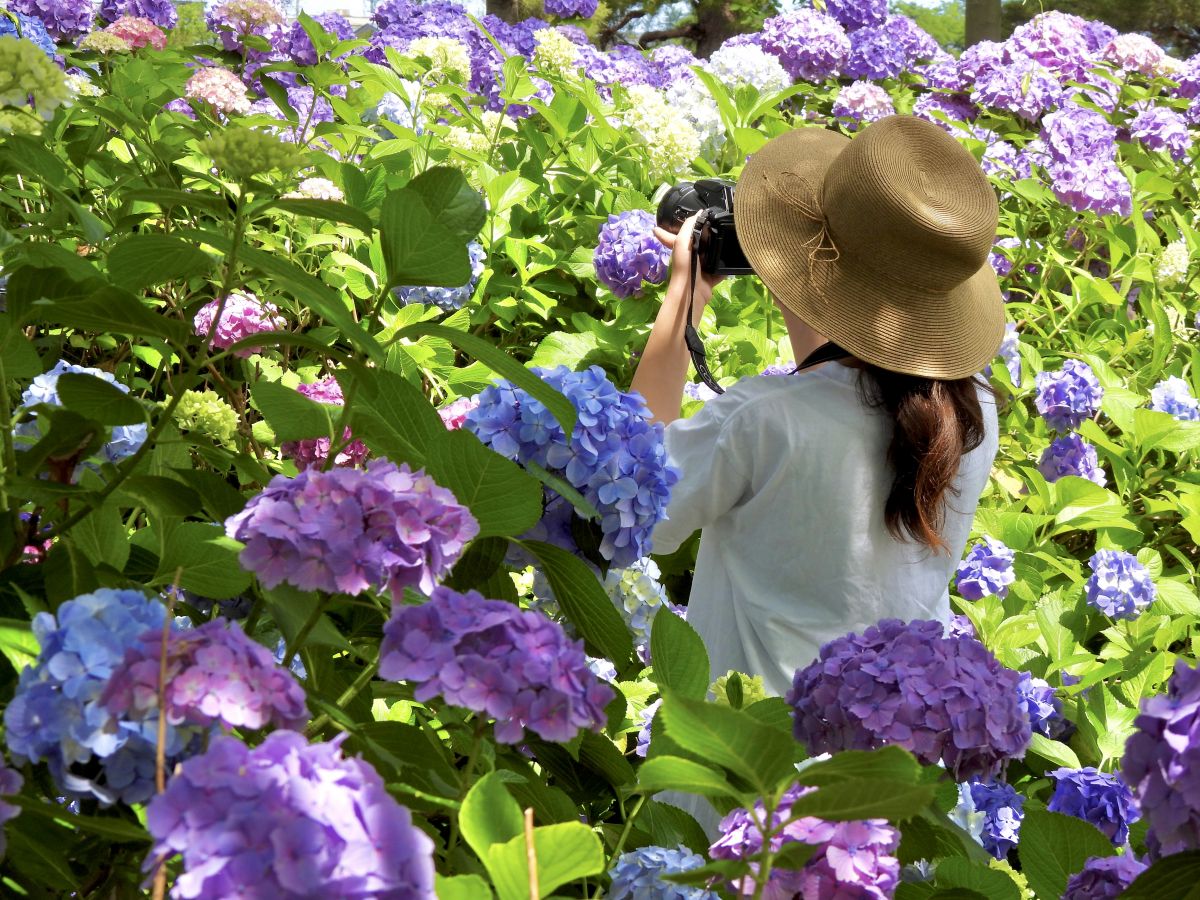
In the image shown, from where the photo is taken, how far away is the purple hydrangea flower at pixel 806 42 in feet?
15.5

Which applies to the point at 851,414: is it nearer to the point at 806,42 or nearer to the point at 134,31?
the point at 134,31

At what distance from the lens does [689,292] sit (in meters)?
2.09

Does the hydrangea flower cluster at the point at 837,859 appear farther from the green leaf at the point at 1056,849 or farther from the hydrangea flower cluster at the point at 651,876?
the green leaf at the point at 1056,849

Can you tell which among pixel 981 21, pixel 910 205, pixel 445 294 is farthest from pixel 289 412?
pixel 981 21

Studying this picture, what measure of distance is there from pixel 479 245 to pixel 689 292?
2.87 feet

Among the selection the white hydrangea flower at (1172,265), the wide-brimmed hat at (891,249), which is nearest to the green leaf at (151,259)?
the wide-brimmed hat at (891,249)

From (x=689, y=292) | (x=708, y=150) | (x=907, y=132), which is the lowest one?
(x=708, y=150)

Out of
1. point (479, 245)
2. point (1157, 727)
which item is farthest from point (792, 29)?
point (1157, 727)

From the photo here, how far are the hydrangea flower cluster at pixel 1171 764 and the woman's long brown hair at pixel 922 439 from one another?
3.22 ft

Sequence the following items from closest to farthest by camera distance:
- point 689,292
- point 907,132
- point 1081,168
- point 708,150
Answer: point 907,132 < point 689,292 < point 708,150 < point 1081,168

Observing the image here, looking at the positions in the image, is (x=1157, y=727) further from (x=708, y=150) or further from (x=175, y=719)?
(x=708, y=150)

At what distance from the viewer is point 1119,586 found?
8.63 ft

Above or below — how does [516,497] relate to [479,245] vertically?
above

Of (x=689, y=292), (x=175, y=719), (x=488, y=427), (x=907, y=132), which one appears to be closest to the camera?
(x=175, y=719)
